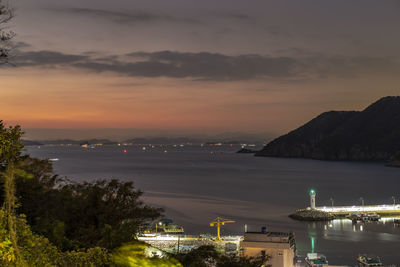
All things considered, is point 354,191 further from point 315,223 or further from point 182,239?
point 182,239

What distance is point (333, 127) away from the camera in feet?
604

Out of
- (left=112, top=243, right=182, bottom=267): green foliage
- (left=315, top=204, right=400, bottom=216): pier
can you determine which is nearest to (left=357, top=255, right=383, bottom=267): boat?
(left=315, top=204, right=400, bottom=216): pier

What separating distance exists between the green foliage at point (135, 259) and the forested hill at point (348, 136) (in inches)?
6288

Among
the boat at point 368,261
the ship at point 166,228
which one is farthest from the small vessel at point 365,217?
the ship at point 166,228

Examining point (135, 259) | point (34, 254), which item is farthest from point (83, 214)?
point (34, 254)

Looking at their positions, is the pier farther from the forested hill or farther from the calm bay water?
the forested hill

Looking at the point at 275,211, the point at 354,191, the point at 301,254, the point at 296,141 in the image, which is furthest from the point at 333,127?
the point at 301,254

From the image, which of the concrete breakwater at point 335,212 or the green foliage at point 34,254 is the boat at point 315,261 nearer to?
the concrete breakwater at point 335,212

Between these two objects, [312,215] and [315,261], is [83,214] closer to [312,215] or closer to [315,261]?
[315,261]

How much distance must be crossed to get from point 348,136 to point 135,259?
175 metres

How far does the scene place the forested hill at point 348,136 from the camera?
160m

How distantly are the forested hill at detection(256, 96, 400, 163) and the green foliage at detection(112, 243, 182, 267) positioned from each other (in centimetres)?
15970

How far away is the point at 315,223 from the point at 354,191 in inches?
1047

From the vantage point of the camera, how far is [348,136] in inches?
6698
